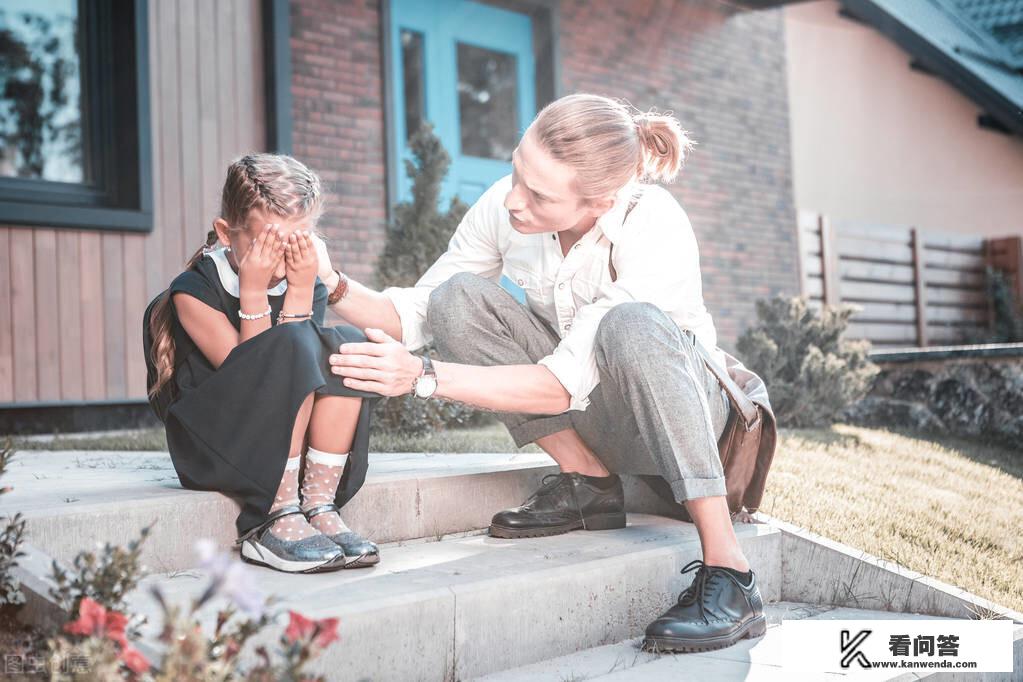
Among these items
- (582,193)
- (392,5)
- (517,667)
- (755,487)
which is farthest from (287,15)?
(517,667)

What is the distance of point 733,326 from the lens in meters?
7.92

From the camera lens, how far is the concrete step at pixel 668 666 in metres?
1.81

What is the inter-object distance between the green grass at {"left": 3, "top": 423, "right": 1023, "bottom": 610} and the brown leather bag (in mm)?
332

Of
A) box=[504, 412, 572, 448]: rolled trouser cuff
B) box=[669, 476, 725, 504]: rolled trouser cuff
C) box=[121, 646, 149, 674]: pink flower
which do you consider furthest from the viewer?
box=[504, 412, 572, 448]: rolled trouser cuff

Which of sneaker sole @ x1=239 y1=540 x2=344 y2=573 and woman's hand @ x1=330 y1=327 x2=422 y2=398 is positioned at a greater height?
woman's hand @ x1=330 y1=327 x2=422 y2=398

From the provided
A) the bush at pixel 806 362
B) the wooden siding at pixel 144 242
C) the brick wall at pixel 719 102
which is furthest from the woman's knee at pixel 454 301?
the brick wall at pixel 719 102

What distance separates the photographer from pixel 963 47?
10055 millimetres

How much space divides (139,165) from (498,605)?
12.0 ft

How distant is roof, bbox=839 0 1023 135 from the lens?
930cm

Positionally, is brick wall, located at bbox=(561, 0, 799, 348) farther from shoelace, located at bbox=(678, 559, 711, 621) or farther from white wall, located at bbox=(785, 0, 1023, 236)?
shoelace, located at bbox=(678, 559, 711, 621)

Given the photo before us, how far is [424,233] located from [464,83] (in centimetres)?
250

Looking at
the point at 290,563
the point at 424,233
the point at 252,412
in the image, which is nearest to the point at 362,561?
the point at 290,563

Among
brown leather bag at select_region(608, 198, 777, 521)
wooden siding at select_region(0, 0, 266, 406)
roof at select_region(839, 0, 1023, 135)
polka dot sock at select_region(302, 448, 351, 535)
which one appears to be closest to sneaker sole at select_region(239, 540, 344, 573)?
polka dot sock at select_region(302, 448, 351, 535)

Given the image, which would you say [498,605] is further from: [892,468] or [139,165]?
[139,165]
